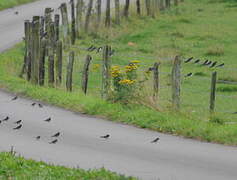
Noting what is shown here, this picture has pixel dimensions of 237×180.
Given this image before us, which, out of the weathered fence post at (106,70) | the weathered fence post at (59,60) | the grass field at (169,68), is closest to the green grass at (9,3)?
the grass field at (169,68)

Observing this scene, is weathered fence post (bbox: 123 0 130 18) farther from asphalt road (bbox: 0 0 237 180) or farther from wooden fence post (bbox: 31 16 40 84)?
asphalt road (bbox: 0 0 237 180)

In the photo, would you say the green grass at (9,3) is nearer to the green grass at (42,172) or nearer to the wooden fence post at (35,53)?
the wooden fence post at (35,53)

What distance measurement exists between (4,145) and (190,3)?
27.6 m

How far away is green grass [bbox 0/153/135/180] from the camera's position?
13.1 meters

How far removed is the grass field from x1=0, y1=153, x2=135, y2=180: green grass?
3.74m

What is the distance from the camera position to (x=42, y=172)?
1341 cm

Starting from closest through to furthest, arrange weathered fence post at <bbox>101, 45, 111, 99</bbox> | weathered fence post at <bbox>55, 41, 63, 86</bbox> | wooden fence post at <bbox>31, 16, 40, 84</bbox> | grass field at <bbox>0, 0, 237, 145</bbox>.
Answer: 1. grass field at <bbox>0, 0, 237, 145</bbox>
2. weathered fence post at <bbox>101, 45, 111, 99</bbox>
3. weathered fence post at <bbox>55, 41, 63, 86</bbox>
4. wooden fence post at <bbox>31, 16, 40, 84</bbox>

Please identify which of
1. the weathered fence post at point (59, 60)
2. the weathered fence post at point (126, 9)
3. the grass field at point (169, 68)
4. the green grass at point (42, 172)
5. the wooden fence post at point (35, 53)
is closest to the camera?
the green grass at point (42, 172)

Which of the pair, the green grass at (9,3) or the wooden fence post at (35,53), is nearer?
the wooden fence post at (35,53)

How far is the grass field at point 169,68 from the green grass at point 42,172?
3.74 m

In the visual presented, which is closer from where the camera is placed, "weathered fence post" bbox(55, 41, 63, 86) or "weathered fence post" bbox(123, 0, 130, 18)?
"weathered fence post" bbox(55, 41, 63, 86)

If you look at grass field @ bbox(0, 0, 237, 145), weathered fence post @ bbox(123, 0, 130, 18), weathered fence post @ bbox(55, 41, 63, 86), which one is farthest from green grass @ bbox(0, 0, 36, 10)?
weathered fence post @ bbox(55, 41, 63, 86)

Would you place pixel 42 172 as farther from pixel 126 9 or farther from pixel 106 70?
pixel 126 9

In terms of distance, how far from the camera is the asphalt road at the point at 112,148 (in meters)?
14.2
